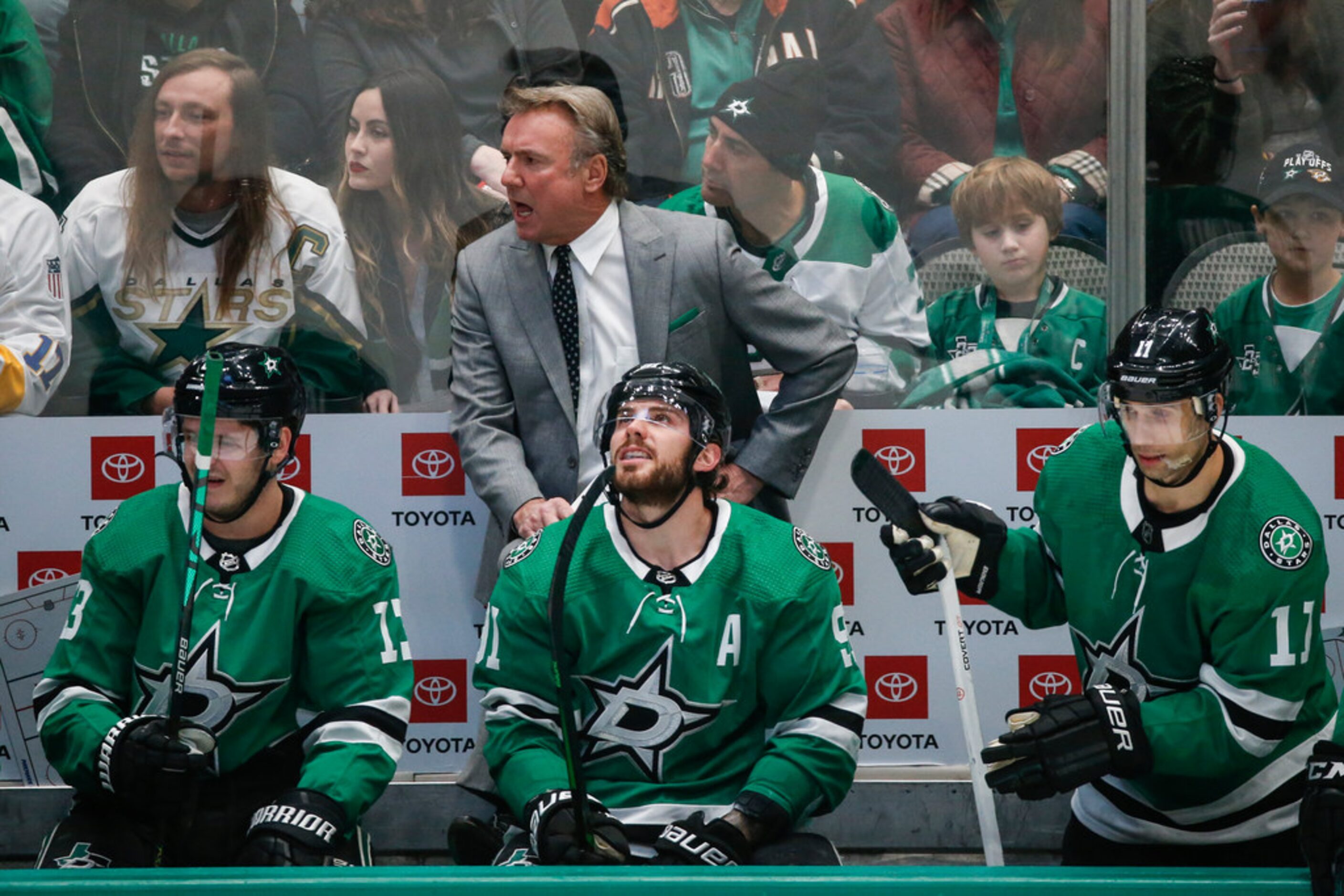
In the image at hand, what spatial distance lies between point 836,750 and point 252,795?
1070 mm

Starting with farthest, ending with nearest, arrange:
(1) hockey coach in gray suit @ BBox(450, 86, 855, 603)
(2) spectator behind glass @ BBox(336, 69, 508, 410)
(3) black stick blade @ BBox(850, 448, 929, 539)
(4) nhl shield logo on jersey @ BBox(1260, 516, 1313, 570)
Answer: (2) spectator behind glass @ BBox(336, 69, 508, 410), (1) hockey coach in gray suit @ BBox(450, 86, 855, 603), (3) black stick blade @ BBox(850, 448, 929, 539), (4) nhl shield logo on jersey @ BBox(1260, 516, 1313, 570)

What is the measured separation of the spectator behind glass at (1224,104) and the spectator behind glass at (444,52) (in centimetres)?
157

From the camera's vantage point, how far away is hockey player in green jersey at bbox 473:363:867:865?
286 cm

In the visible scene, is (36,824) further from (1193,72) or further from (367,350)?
(1193,72)

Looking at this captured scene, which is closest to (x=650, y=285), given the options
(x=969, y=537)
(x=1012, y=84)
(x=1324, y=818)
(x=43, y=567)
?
(x=969, y=537)

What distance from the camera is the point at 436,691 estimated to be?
4.20m

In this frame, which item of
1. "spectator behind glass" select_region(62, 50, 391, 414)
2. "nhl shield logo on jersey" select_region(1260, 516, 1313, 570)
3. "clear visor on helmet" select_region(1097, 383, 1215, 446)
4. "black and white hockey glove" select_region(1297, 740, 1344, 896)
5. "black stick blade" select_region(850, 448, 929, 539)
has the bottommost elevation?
"black and white hockey glove" select_region(1297, 740, 1344, 896)

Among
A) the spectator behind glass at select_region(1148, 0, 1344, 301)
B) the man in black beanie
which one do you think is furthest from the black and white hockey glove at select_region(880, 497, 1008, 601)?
the spectator behind glass at select_region(1148, 0, 1344, 301)

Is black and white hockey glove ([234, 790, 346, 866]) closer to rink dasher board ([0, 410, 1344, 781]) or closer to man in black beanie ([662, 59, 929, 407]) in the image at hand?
rink dasher board ([0, 410, 1344, 781])

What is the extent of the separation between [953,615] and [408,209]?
1.98m

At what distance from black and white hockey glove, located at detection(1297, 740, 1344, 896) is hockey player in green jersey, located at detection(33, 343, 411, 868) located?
153 centimetres

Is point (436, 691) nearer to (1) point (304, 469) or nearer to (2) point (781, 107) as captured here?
(1) point (304, 469)

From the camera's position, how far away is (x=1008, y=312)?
424 cm

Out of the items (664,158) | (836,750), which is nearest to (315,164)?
(664,158)
